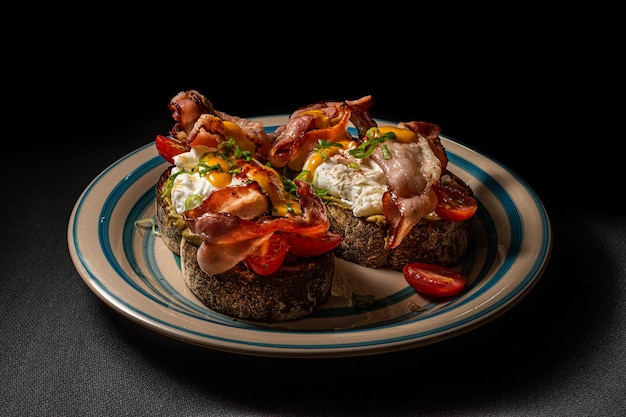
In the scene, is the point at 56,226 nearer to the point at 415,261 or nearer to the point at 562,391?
the point at 415,261

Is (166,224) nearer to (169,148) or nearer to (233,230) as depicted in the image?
(169,148)

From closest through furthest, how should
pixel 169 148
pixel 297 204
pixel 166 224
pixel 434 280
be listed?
pixel 297 204 < pixel 434 280 < pixel 166 224 < pixel 169 148

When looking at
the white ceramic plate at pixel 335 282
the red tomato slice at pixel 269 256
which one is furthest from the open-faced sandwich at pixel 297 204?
the white ceramic plate at pixel 335 282

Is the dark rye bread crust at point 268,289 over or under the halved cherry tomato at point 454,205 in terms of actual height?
under

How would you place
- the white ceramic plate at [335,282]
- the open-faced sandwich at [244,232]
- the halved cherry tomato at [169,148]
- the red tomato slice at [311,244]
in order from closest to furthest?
the white ceramic plate at [335,282] → the open-faced sandwich at [244,232] → the red tomato slice at [311,244] → the halved cherry tomato at [169,148]

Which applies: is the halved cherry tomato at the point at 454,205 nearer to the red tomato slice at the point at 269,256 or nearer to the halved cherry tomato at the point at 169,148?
the red tomato slice at the point at 269,256

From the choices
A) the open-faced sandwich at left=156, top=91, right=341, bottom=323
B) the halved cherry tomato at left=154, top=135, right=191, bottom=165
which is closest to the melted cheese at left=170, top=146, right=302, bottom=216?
the open-faced sandwich at left=156, top=91, right=341, bottom=323

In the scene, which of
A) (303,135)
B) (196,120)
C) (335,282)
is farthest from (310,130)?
(335,282)
